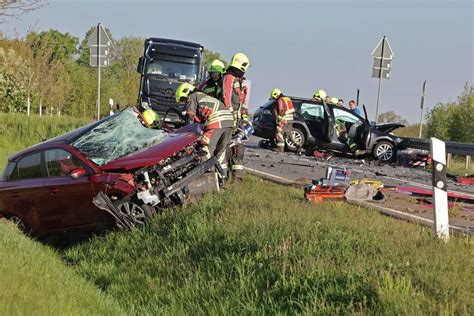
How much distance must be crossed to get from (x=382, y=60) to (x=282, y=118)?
13.7ft

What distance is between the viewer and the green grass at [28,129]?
20328 millimetres

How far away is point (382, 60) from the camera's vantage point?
19.4m

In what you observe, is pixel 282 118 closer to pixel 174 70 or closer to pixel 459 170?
pixel 459 170

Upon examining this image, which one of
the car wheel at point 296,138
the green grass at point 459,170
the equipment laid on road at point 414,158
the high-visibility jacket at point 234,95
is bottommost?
the green grass at point 459,170

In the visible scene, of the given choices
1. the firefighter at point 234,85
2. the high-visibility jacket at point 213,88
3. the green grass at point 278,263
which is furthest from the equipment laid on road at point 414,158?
the green grass at point 278,263

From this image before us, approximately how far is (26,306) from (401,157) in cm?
1511

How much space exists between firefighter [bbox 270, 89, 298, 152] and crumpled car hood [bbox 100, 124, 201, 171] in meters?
9.19

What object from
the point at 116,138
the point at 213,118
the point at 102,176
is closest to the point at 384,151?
the point at 213,118

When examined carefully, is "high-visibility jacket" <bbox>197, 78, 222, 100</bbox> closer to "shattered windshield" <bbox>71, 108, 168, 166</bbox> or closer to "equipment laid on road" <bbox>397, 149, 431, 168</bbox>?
"shattered windshield" <bbox>71, 108, 168, 166</bbox>

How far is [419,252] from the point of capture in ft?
16.9

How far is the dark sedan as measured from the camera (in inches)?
703

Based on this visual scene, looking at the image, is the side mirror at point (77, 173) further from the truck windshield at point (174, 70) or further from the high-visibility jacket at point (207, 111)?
the truck windshield at point (174, 70)

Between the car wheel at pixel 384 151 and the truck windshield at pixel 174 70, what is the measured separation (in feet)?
26.7

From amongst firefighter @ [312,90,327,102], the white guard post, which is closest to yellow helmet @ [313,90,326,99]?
firefighter @ [312,90,327,102]
